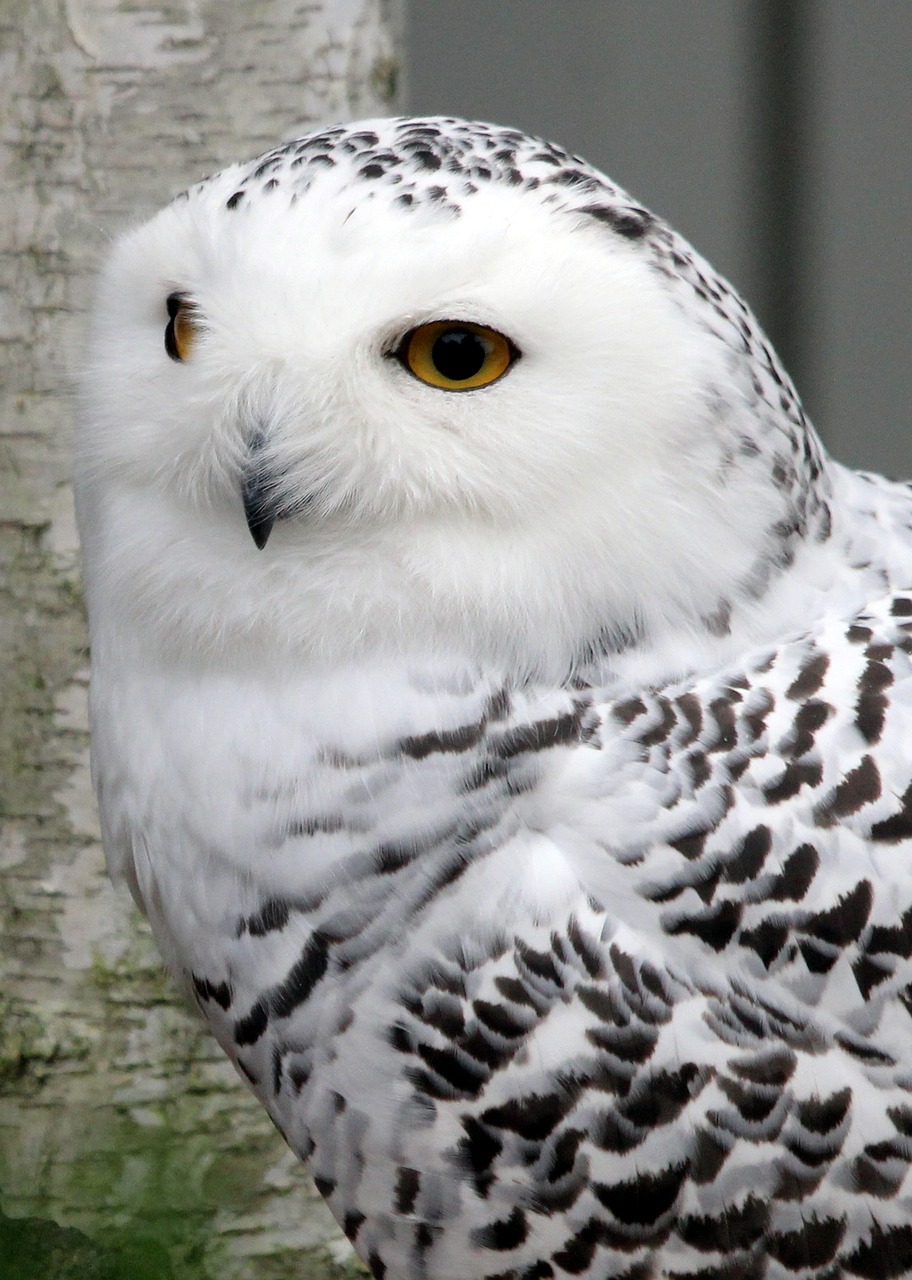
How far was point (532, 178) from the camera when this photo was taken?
5.04 ft

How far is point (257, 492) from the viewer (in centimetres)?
151

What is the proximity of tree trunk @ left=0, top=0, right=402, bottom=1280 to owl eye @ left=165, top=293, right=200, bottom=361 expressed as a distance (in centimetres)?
55

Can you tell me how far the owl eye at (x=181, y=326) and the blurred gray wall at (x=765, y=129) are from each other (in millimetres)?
2580

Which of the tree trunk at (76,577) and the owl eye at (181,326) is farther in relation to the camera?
the tree trunk at (76,577)

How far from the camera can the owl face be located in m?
1.47

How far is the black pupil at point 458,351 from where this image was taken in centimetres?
147

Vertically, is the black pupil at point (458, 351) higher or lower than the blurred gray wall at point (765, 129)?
higher

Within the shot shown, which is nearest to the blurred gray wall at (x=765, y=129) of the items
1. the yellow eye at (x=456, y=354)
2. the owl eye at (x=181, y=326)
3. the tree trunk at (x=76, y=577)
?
the tree trunk at (x=76, y=577)

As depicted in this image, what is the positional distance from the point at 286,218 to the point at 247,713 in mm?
479

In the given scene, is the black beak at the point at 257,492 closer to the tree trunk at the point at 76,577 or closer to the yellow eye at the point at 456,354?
the yellow eye at the point at 456,354

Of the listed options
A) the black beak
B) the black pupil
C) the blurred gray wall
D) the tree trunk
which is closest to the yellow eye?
the black pupil

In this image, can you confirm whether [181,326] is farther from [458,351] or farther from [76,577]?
[76,577]

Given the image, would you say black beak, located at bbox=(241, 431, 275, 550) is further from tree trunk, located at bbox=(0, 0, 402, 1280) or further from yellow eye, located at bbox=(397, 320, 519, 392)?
tree trunk, located at bbox=(0, 0, 402, 1280)

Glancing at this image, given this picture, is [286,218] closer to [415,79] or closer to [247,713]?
[247,713]
